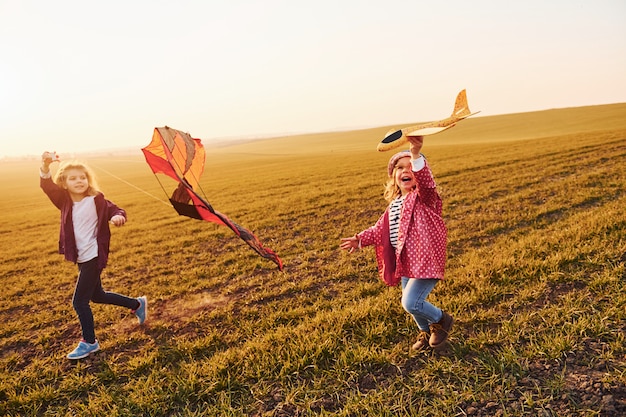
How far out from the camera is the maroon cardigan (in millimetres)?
4488

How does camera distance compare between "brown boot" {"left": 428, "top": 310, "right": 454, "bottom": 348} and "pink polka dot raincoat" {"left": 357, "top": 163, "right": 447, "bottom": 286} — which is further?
"brown boot" {"left": 428, "top": 310, "right": 454, "bottom": 348}

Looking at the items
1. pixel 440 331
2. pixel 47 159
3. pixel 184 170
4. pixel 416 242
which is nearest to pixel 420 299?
pixel 440 331

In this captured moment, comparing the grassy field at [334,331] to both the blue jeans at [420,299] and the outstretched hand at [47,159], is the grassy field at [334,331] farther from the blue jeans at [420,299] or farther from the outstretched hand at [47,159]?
the outstretched hand at [47,159]

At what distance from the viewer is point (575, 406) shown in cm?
292

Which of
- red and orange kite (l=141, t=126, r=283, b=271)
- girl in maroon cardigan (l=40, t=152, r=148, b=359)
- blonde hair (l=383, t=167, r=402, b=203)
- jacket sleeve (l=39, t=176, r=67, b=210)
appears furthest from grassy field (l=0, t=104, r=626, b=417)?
blonde hair (l=383, t=167, r=402, b=203)

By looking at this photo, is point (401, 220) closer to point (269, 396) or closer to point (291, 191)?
point (269, 396)

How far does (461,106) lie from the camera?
3168 millimetres

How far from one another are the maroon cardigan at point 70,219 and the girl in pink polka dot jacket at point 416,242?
3.29 m

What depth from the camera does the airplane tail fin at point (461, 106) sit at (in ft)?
10.1

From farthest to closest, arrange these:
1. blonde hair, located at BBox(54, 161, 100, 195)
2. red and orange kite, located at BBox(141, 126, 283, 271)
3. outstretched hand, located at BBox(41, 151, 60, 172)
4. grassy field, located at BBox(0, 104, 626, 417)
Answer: blonde hair, located at BBox(54, 161, 100, 195)
outstretched hand, located at BBox(41, 151, 60, 172)
red and orange kite, located at BBox(141, 126, 283, 271)
grassy field, located at BBox(0, 104, 626, 417)

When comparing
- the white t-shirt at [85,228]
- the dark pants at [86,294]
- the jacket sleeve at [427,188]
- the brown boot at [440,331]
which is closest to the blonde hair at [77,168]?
the white t-shirt at [85,228]

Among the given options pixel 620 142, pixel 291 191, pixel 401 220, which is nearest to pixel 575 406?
A: pixel 401 220

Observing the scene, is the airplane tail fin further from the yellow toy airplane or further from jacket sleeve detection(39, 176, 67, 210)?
jacket sleeve detection(39, 176, 67, 210)

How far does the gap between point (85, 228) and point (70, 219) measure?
0.19 meters
